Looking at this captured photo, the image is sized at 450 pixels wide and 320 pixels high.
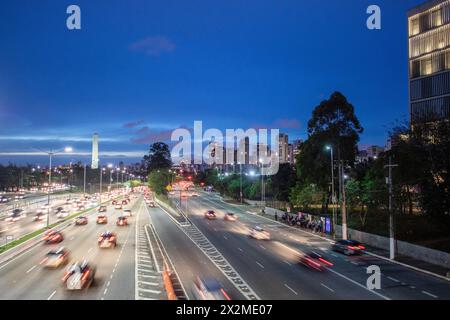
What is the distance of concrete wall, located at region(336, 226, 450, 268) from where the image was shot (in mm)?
36456

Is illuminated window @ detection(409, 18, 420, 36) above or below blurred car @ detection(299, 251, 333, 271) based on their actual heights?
above

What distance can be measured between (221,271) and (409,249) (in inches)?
724

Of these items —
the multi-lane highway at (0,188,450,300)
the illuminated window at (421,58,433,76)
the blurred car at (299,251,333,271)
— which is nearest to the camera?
the multi-lane highway at (0,188,450,300)

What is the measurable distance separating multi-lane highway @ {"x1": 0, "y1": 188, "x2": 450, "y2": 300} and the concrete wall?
119 inches

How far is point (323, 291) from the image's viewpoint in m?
27.6

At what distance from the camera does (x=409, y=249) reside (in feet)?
136

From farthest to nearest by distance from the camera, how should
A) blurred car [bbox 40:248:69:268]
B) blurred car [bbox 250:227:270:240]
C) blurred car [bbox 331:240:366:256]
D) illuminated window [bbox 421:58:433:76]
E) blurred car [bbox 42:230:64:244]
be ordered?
1. illuminated window [bbox 421:58:433:76]
2. blurred car [bbox 250:227:270:240]
3. blurred car [bbox 42:230:64:244]
4. blurred car [bbox 331:240:366:256]
5. blurred car [bbox 40:248:69:268]

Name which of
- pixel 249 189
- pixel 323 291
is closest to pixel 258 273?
pixel 323 291

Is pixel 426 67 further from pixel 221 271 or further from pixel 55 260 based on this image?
pixel 55 260

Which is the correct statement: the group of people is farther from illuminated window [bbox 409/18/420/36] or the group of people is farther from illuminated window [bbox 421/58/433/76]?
illuminated window [bbox 409/18/420/36]

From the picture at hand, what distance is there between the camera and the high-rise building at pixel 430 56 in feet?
259

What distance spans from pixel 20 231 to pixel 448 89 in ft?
229

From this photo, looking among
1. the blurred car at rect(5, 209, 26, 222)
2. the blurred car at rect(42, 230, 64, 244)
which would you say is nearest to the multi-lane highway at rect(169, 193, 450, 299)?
the blurred car at rect(42, 230, 64, 244)

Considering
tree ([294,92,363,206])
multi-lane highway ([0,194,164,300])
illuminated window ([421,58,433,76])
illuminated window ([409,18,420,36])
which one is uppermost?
illuminated window ([409,18,420,36])
